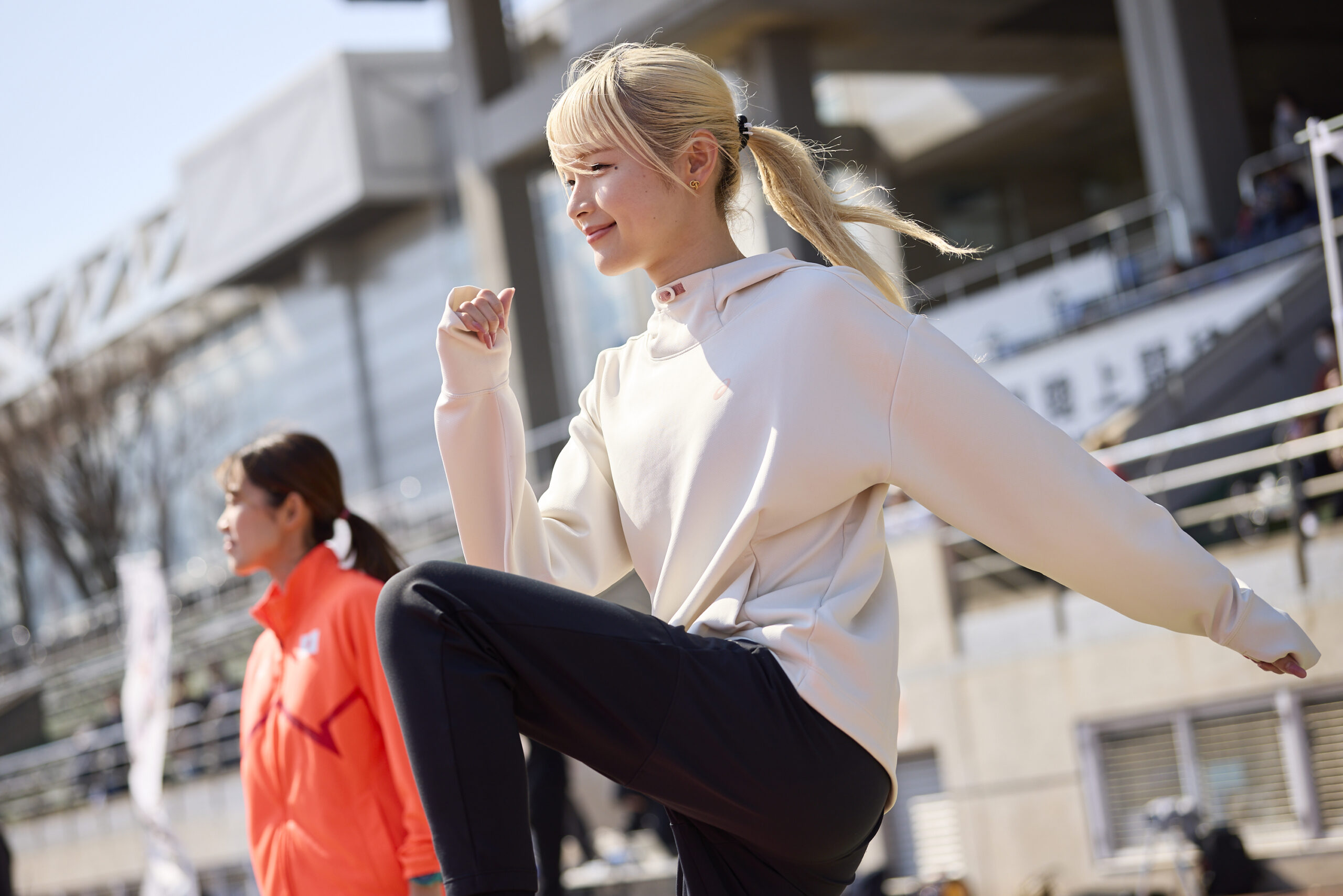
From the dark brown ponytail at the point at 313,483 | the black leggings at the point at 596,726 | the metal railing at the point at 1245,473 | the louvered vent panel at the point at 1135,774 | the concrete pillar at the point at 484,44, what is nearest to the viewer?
the black leggings at the point at 596,726

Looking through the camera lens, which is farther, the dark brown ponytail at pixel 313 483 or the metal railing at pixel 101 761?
the metal railing at pixel 101 761

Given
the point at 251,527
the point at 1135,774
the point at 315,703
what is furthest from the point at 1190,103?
the point at 315,703

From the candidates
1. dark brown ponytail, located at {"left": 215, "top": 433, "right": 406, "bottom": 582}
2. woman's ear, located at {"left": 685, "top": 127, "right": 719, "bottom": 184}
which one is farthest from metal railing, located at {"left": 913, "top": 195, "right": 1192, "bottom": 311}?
woman's ear, located at {"left": 685, "top": 127, "right": 719, "bottom": 184}

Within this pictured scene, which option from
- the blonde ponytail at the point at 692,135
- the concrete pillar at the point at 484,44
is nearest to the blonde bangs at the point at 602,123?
the blonde ponytail at the point at 692,135

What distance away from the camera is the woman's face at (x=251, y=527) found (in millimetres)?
4102

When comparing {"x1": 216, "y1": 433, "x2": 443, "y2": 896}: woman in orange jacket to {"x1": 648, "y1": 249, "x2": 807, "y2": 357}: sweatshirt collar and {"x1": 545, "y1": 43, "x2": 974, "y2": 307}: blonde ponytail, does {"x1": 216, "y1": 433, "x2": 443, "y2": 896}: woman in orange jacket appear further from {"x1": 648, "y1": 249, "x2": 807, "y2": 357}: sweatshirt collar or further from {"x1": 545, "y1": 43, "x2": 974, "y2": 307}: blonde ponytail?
{"x1": 545, "y1": 43, "x2": 974, "y2": 307}: blonde ponytail

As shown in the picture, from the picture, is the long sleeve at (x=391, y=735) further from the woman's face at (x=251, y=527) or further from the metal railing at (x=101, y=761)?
the metal railing at (x=101, y=761)

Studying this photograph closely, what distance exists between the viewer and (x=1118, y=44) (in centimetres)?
2353

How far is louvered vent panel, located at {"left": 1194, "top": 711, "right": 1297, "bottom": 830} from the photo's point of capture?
8398 millimetres

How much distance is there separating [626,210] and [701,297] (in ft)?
0.66

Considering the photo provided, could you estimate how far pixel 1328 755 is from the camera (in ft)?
26.9

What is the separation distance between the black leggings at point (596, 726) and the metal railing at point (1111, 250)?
9.31 meters

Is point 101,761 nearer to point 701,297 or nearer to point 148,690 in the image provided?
point 148,690

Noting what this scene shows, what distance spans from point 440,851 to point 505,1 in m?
21.8
